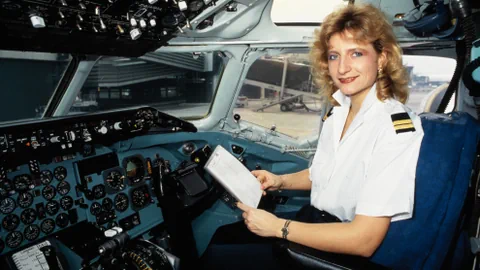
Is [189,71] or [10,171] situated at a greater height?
[189,71]

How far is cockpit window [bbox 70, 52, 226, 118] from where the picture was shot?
305 cm

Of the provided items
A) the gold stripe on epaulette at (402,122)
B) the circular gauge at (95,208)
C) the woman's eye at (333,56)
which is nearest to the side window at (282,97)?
the circular gauge at (95,208)

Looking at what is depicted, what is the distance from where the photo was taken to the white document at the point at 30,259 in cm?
210

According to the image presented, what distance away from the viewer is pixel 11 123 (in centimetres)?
216

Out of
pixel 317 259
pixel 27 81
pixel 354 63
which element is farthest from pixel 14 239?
pixel 354 63

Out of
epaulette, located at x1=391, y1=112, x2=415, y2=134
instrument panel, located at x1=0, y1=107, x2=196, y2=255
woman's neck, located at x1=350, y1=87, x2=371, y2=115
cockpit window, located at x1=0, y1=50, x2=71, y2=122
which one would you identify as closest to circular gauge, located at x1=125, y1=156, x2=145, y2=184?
instrument panel, located at x1=0, y1=107, x2=196, y2=255

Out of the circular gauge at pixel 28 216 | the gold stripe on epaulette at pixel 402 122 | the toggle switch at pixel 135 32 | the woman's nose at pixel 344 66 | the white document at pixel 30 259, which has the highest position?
the toggle switch at pixel 135 32

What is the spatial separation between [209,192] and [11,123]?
1.56m

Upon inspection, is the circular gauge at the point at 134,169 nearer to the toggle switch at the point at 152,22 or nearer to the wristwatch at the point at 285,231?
the toggle switch at the point at 152,22

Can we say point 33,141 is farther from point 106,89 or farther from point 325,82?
point 325,82

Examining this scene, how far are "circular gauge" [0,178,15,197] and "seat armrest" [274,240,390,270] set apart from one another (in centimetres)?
194

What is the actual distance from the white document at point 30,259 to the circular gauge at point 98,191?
0.56 m

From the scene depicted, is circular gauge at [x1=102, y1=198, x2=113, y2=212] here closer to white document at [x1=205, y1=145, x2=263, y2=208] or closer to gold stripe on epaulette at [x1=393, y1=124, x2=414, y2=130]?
white document at [x1=205, y1=145, x2=263, y2=208]

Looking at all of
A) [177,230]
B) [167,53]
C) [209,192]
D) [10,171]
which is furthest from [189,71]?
[10,171]
